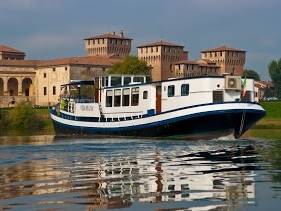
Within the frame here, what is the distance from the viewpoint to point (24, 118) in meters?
88.0

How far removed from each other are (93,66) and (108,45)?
79.8 feet

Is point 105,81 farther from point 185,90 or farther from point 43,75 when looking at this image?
point 43,75

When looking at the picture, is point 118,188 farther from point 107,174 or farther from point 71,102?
point 71,102

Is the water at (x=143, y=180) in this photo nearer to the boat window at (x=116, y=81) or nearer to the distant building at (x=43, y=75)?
the boat window at (x=116, y=81)

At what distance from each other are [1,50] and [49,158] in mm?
157019

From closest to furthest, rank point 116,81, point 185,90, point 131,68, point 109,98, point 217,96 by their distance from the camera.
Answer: point 217,96 < point 185,90 < point 109,98 < point 116,81 < point 131,68

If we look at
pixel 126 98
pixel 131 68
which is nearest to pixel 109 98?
pixel 126 98

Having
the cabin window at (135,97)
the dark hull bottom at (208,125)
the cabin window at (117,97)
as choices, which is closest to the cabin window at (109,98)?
the cabin window at (117,97)

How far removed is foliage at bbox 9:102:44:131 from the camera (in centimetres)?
8619

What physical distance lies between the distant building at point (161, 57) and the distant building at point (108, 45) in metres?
10.4

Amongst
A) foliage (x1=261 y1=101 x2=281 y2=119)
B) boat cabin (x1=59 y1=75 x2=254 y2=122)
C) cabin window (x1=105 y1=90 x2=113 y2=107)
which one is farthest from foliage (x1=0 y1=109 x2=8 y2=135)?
cabin window (x1=105 y1=90 x2=113 y2=107)

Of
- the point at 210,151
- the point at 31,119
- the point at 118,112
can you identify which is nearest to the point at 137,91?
the point at 118,112

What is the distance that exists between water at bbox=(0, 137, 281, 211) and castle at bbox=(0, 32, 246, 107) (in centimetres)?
11643

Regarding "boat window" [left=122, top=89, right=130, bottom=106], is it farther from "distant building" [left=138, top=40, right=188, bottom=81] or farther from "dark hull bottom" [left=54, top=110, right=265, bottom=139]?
"distant building" [left=138, top=40, right=188, bottom=81]
